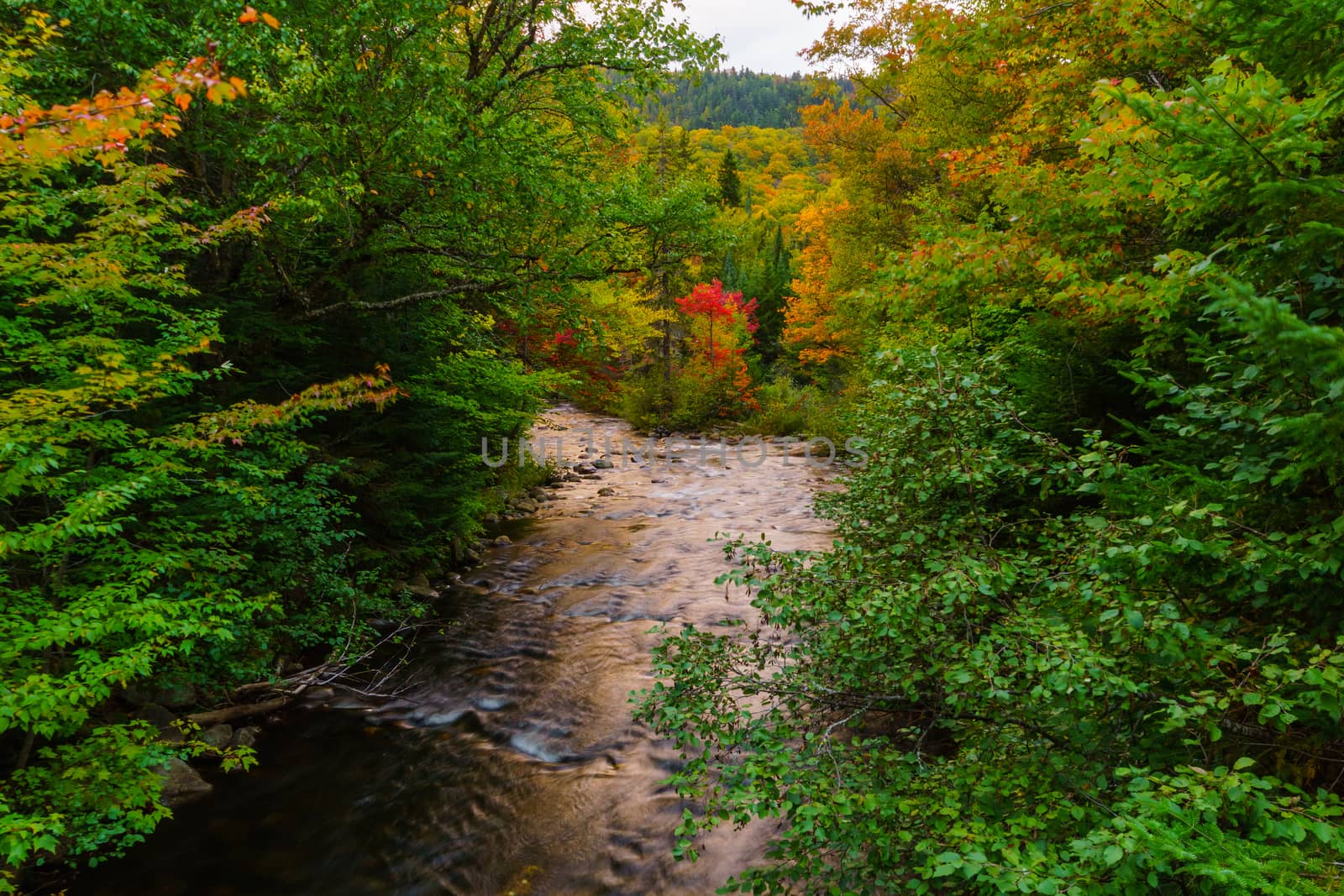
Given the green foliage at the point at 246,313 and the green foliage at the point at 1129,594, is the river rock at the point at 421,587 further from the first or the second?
the green foliage at the point at 1129,594

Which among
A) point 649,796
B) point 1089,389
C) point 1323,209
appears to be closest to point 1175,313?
point 1089,389

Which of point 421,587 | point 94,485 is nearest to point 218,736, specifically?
point 94,485

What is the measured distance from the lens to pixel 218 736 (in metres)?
4.97

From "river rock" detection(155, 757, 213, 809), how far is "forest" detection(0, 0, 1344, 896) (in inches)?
10.8

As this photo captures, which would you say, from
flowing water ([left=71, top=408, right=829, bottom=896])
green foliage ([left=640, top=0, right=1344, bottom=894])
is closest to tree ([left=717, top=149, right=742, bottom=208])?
flowing water ([left=71, top=408, right=829, bottom=896])

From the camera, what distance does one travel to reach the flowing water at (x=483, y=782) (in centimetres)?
392

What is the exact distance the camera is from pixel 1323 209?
2057 mm

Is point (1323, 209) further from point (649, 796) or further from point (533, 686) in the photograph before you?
point (533, 686)

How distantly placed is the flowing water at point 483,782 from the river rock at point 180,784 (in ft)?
0.40

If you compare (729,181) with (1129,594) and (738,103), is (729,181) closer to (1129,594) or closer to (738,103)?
(1129,594)

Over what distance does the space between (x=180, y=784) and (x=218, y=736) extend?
21.6 inches

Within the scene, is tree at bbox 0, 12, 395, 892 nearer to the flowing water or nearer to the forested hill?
the flowing water

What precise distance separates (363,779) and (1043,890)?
506cm

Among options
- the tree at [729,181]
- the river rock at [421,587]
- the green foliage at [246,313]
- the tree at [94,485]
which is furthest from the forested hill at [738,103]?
the tree at [94,485]
